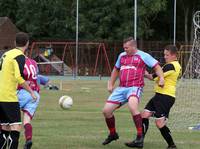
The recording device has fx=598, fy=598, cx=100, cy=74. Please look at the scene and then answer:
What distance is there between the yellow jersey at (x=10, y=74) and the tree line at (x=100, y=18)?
44.4 meters

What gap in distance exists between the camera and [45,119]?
16.1 metres

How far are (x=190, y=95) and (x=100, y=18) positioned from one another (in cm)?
3304

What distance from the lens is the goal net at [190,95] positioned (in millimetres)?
15672

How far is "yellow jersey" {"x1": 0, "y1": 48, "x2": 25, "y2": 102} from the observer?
8953 mm

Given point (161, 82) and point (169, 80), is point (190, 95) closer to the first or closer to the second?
point (169, 80)

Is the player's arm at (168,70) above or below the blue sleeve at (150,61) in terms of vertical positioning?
below

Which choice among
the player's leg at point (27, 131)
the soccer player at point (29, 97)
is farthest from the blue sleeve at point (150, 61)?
the player's leg at point (27, 131)

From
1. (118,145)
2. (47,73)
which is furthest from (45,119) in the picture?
(47,73)

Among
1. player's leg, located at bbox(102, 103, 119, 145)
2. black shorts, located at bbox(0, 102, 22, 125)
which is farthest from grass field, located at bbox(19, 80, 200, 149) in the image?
black shorts, located at bbox(0, 102, 22, 125)

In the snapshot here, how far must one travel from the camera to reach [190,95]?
75.2 feet

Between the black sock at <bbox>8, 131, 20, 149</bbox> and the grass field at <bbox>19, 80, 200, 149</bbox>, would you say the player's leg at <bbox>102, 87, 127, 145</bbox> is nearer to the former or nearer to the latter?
the grass field at <bbox>19, 80, 200, 149</bbox>

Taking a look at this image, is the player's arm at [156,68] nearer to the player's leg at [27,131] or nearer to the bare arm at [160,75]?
the bare arm at [160,75]

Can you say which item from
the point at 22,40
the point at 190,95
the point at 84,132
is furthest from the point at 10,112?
the point at 190,95

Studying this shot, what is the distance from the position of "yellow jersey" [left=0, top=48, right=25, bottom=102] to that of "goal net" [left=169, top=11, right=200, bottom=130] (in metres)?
6.15
